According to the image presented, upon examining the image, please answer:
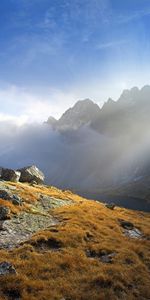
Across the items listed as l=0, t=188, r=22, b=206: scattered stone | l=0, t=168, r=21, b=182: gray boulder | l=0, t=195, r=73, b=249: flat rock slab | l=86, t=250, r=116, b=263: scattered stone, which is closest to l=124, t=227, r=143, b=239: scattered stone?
l=0, t=195, r=73, b=249: flat rock slab

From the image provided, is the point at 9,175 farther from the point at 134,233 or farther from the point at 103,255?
the point at 103,255

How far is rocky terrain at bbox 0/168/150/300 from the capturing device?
21.4 metres

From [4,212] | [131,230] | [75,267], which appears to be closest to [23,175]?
[131,230]

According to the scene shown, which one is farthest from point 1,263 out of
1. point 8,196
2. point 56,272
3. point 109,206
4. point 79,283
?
point 109,206

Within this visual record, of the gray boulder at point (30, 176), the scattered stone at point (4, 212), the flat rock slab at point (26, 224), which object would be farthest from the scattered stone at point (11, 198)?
the gray boulder at point (30, 176)

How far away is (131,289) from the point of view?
23.2m

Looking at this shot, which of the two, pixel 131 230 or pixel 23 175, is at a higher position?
pixel 23 175

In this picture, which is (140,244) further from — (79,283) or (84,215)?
(79,283)

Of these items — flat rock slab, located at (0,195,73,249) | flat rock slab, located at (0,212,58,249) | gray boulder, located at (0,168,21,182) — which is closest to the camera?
flat rock slab, located at (0,212,58,249)

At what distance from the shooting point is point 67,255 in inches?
1114

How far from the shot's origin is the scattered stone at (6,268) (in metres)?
22.5

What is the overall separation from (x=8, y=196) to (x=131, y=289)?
27.7 metres

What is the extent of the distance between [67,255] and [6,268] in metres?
6.69

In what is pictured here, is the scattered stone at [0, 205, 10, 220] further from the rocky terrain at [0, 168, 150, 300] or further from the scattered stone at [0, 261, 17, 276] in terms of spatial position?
the scattered stone at [0, 261, 17, 276]
